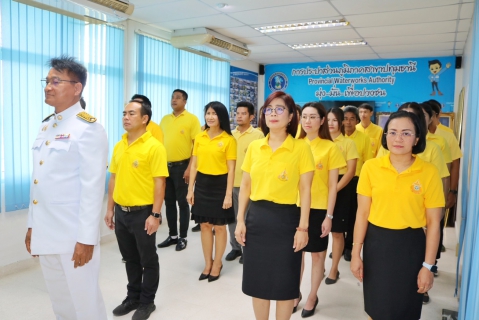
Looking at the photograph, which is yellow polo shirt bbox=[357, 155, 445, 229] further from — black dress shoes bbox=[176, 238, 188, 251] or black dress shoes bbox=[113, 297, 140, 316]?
black dress shoes bbox=[176, 238, 188, 251]

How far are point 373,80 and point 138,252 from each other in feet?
20.7

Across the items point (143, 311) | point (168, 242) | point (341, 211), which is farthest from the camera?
point (168, 242)

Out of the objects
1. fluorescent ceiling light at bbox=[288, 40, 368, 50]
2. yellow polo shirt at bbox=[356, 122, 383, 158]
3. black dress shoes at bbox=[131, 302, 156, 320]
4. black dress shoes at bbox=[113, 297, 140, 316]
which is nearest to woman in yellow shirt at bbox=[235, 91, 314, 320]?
black dress shoes at bbox=[131, 302, 156, 320]

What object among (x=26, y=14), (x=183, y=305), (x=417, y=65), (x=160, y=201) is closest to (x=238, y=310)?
(x=183, y=305)

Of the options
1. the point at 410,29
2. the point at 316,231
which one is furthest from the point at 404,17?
the point at 316,231

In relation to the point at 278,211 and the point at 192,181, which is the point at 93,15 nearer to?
the point at 192,181

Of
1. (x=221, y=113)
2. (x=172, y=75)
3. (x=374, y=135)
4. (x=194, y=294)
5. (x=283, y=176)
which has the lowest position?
(x=194, y=294)

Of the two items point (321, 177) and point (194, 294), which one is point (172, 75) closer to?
point (194, 294)

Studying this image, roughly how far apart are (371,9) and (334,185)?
102 inches

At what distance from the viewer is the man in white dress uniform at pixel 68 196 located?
188 cm

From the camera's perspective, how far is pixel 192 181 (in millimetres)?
3631

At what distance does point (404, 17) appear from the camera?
4.67 meters

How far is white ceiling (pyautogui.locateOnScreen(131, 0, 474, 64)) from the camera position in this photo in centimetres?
424

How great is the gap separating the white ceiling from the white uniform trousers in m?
3.22
